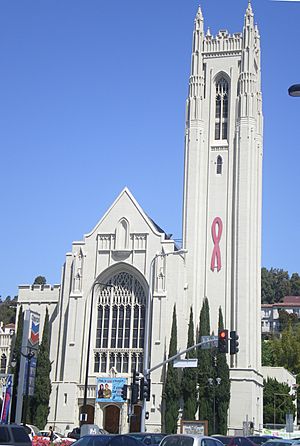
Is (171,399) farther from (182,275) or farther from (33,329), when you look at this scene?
(33,329)

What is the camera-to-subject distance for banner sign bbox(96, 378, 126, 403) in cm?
6475

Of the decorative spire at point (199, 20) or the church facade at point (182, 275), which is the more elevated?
the decorative spire at point (199, 20)

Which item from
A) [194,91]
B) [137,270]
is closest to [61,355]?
[137,270]

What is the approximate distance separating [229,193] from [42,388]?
23.8 m

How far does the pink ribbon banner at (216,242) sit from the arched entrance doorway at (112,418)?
14949 millimetres

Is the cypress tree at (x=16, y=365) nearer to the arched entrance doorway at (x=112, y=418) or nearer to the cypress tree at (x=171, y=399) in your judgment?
the arched entrance doorway at (x=112, y=418)

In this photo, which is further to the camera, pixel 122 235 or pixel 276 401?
pixel 276 401

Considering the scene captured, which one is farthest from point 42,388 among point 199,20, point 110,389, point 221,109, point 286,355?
point 286,355

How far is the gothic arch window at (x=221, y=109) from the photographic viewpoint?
7250 centimetres

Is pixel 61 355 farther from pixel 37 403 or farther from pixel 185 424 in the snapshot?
pixel 185 424

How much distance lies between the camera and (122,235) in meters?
69.3

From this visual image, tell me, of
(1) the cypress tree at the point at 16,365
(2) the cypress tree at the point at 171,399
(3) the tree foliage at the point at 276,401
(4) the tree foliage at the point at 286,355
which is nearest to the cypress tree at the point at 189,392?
(2) the cypress tree at the point at 171,399

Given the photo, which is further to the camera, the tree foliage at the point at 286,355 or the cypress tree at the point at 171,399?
the tree foliage at the point at 286,355

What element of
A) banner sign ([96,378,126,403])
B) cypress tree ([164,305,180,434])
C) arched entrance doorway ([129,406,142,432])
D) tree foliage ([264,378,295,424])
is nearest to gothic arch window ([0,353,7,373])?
banner sign ([96,378,126,403])
